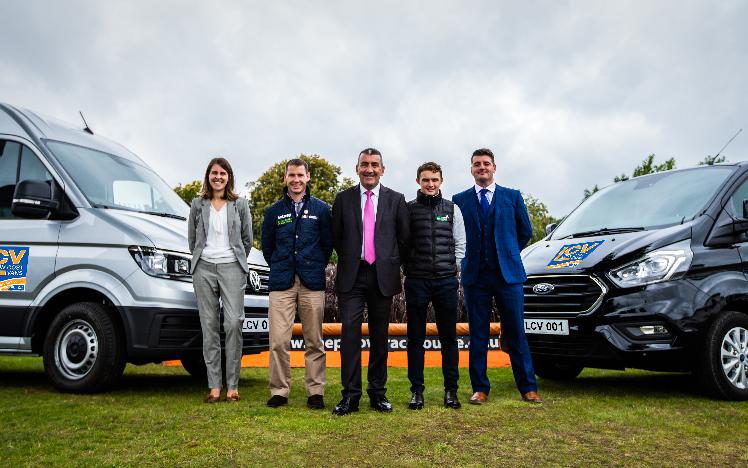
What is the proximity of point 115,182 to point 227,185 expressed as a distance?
4.32 feet

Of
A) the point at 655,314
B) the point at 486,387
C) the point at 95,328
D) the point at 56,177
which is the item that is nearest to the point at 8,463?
the point at 95,328

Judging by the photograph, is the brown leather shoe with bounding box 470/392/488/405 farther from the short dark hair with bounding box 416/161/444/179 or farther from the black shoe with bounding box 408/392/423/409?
the short dark hair with bounding box 416/161/444/179

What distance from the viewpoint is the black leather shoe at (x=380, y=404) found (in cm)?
511

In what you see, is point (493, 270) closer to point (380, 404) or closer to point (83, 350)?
point (380, 404)

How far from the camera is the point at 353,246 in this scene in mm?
5145

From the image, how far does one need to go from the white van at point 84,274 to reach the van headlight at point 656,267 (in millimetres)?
3114

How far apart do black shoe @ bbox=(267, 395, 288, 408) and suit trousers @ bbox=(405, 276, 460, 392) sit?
103 cm

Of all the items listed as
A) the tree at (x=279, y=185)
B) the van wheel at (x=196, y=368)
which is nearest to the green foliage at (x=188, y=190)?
the tree at (x=279, y=185)

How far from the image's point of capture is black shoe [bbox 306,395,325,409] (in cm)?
530

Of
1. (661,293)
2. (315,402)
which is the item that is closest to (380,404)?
(315,402)

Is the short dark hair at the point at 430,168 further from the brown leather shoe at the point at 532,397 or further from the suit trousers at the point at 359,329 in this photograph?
the brown leather shoe at the point at 532,397

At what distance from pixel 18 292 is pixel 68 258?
1.91 feet

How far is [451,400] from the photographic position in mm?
5301

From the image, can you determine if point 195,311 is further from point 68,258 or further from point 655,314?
point 655,314
